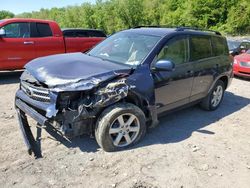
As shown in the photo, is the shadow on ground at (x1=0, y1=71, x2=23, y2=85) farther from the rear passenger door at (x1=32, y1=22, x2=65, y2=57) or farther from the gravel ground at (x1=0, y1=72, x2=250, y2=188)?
the gravel ground at (x1=0, y1=72, x2=250, y2=188)

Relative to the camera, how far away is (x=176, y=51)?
15.4ft

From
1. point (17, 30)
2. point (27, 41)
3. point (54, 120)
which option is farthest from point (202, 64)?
point (17, 30)

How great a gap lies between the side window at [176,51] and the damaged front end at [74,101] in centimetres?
92

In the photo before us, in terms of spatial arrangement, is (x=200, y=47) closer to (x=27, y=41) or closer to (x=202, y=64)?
(x=202, y=64)

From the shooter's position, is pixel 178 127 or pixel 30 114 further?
pixel 178 127

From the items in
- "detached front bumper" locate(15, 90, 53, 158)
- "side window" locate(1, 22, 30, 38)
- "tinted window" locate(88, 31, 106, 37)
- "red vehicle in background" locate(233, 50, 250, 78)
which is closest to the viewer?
"detached front bumper" locate(15, 90, 53, 158)

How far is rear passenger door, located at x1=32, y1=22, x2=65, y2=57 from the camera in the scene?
8227 millimetres

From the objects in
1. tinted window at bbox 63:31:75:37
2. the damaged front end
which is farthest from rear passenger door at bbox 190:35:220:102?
tinted window at bbox 63:31:75:37

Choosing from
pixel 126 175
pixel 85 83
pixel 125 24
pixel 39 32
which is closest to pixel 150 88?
pixel 85 83

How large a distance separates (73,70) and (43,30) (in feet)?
17.2

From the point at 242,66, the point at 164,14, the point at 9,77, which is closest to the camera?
the point at 9,77

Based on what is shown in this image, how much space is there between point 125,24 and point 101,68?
112ft

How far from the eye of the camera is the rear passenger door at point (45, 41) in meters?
→ 8.23

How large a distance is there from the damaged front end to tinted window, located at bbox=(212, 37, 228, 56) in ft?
9.15
